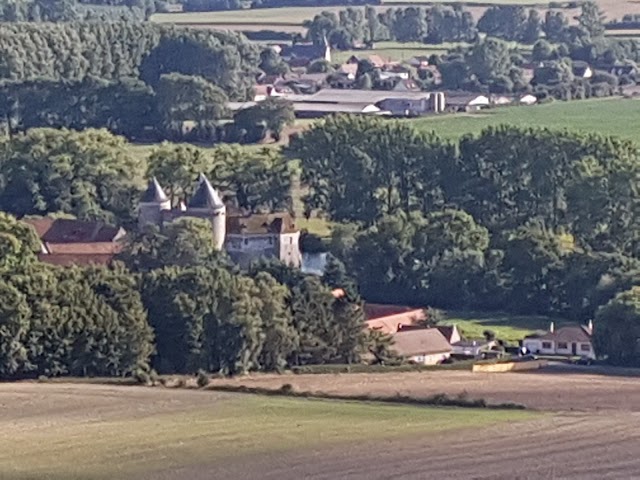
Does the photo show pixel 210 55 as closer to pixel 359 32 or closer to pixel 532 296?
pixel 359 32

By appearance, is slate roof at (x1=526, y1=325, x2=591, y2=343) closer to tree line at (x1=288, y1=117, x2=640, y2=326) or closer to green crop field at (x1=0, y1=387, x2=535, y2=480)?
tree line at (x1=288, y1=117, x2=640, y2=326)

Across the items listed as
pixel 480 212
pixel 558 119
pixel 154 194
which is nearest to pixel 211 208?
pixel 154 194

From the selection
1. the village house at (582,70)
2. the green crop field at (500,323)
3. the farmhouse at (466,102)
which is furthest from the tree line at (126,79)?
the green crop field at (500,323)

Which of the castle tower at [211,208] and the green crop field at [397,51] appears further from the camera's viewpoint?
the green crop field at [397,51]

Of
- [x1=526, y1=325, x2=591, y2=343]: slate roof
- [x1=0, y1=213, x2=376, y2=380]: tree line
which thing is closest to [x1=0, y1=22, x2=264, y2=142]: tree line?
[x1=526, y1=325, x2=591, y2=343]: slate roof

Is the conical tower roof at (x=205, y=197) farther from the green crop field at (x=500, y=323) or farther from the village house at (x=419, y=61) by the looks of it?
the village house at (x=419, y=61)

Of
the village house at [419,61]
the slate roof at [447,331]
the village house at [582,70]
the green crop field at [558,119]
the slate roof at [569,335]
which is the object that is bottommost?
the slate roof at [569,335]
